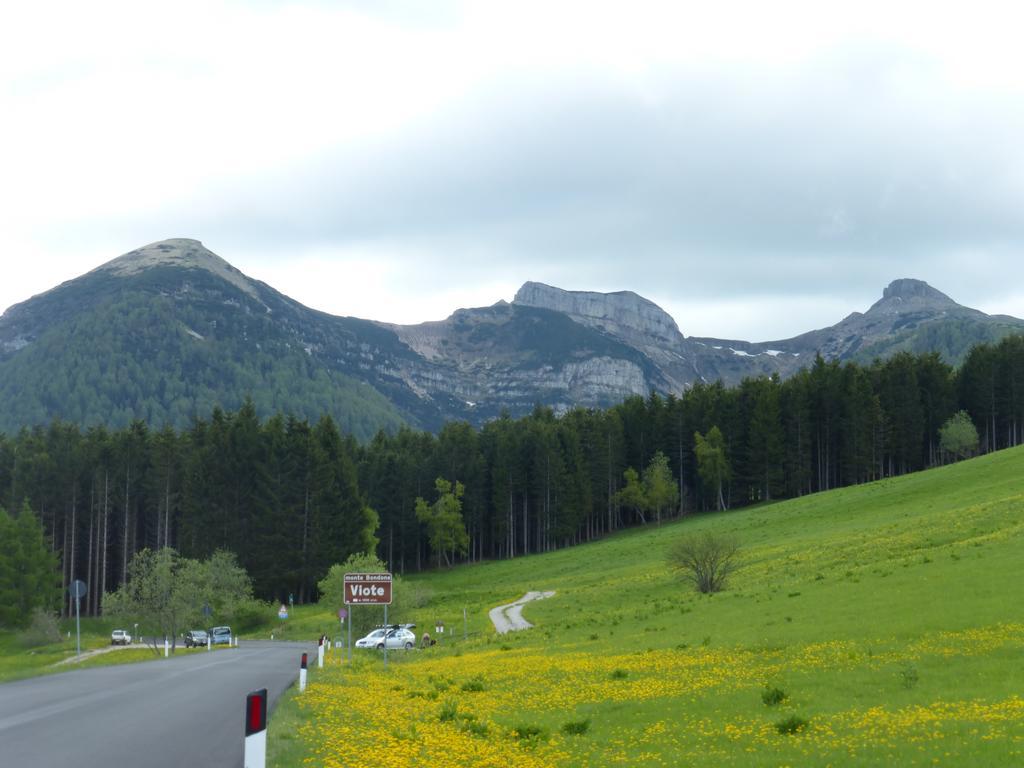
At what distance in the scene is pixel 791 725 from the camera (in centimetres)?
1591

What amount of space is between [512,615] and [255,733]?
56075mm

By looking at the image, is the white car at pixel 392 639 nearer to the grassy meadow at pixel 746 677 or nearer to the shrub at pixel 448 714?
the grassy meadow at pixel 746 677

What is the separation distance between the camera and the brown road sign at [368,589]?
3500 cm

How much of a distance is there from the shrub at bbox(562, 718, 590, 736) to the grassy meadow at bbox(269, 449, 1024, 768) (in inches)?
2.5

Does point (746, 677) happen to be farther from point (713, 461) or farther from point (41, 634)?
point (713, 461)

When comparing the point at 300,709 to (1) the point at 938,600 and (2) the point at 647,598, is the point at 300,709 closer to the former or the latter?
(1) the point at 938,600

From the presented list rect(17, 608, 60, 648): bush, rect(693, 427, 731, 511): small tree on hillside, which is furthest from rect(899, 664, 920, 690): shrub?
rect(693, 427, 731, 511): small tree on hillside

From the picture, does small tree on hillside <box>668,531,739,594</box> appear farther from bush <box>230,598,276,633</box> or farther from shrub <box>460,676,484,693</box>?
bush <box>230,598,276,633</box>

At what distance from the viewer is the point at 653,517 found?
140 m

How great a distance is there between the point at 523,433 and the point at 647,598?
77.7m

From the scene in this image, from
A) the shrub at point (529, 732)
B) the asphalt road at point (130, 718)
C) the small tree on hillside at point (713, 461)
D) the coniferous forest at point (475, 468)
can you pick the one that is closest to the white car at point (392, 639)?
the asphalt road at point (130, 718)

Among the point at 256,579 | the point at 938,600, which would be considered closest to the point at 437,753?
the point at 938,600

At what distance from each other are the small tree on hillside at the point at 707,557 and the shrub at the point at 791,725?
125ft

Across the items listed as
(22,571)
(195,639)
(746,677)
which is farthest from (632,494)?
(746,677)
